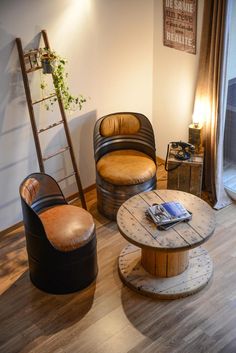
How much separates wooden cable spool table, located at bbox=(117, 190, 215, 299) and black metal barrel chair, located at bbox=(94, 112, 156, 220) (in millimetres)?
417

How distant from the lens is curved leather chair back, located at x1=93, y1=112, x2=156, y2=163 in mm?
5012

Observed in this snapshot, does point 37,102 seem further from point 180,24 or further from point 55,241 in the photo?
point 180,24

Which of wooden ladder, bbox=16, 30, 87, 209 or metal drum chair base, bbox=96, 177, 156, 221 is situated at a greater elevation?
wooden ladder, bbox=16, 30, 87, 209

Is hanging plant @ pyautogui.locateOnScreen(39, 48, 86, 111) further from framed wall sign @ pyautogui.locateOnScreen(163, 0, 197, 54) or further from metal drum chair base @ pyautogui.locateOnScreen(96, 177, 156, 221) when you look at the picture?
framed wall sign @ pyautogui.locateOnScreen(163, 0, 197, 54)

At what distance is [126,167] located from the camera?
477 centimetres

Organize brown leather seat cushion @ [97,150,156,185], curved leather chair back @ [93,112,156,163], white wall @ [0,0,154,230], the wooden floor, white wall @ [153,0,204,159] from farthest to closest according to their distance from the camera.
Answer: white wall @ [153,0,204,159] < curved leather chair back @ [93,112,156,163] < brown leather seat cushion @ [97,150,156,185] < white wall @ [0,0,154,230] < the wooden floor

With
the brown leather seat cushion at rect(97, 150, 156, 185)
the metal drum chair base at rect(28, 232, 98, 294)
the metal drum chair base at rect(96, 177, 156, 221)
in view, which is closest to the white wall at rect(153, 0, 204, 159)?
the brown leather seat cushion at rect(97, 150, 156, 185)

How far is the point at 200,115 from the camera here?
5.02 meters

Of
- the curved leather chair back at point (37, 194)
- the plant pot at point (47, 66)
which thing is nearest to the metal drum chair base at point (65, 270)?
the curved leather chair back at point (37, 194)

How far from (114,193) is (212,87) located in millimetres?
1382

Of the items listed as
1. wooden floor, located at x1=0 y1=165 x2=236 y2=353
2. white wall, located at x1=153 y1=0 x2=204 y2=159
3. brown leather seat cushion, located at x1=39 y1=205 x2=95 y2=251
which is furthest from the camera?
white wall, located at x1=153 y1=0 x2=204 y2=159

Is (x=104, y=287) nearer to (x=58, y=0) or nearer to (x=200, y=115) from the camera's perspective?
(x=200, y=115)

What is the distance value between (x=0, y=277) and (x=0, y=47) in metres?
1.96

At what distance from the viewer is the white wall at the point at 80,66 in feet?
14.0
